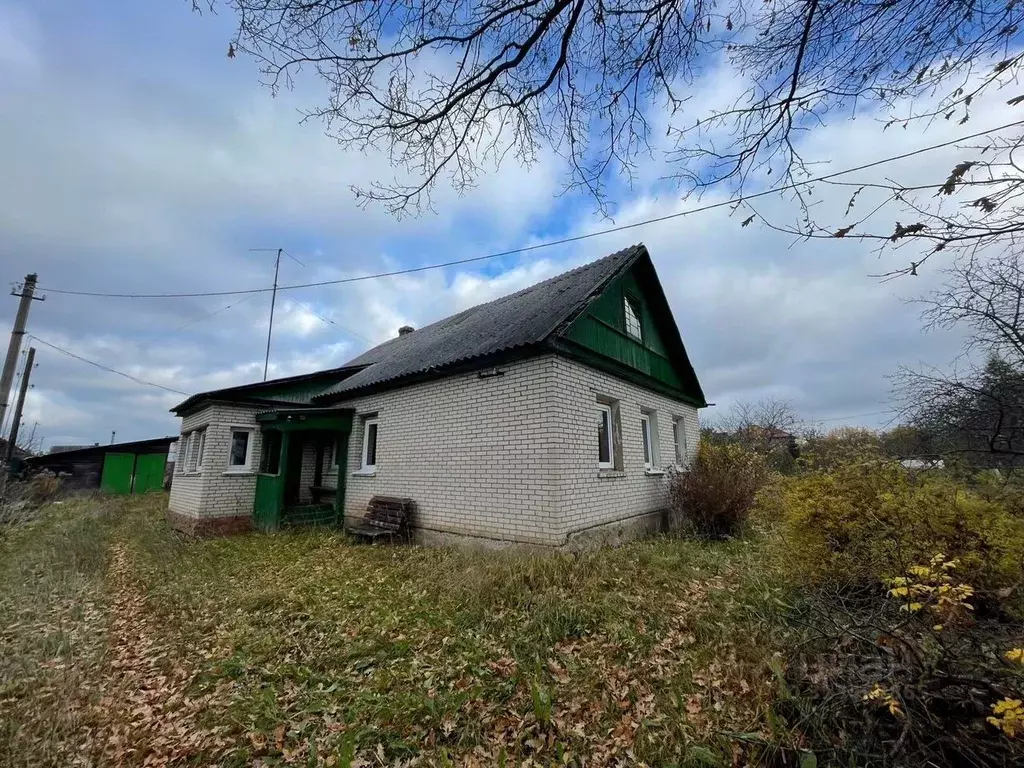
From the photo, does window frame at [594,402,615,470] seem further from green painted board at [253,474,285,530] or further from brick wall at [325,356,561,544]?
green painted board at [253,474,285,530]

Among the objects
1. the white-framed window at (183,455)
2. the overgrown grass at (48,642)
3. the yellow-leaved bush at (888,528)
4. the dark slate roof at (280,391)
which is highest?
the dark slate roof at (280,391)

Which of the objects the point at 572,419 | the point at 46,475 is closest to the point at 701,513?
the point at 572,419

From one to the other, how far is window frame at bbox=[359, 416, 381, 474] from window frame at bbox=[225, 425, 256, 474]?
3087mm

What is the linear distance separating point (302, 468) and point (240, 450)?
5.72ft

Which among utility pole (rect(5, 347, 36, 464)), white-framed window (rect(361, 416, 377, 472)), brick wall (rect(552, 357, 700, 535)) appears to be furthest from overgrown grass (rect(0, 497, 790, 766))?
utility pole (rect(5, 347, 36, 464))

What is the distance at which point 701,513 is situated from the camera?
28.6 feet

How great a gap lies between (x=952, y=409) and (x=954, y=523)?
969 mm

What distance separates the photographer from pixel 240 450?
11.1 m

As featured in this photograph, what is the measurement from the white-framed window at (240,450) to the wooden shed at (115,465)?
15.2 metres

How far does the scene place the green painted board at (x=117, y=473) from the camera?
70.9 feet

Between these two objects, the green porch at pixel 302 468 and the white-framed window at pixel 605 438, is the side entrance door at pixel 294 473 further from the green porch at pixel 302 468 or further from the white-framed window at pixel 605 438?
the white-framed window at pixel 605 438

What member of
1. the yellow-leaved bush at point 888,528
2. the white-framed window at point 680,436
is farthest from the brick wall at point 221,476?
the yellow-leaved bush at point 888,528

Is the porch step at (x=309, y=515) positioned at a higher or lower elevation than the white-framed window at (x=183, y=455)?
lower

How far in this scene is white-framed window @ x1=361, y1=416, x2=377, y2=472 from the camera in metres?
10.5
